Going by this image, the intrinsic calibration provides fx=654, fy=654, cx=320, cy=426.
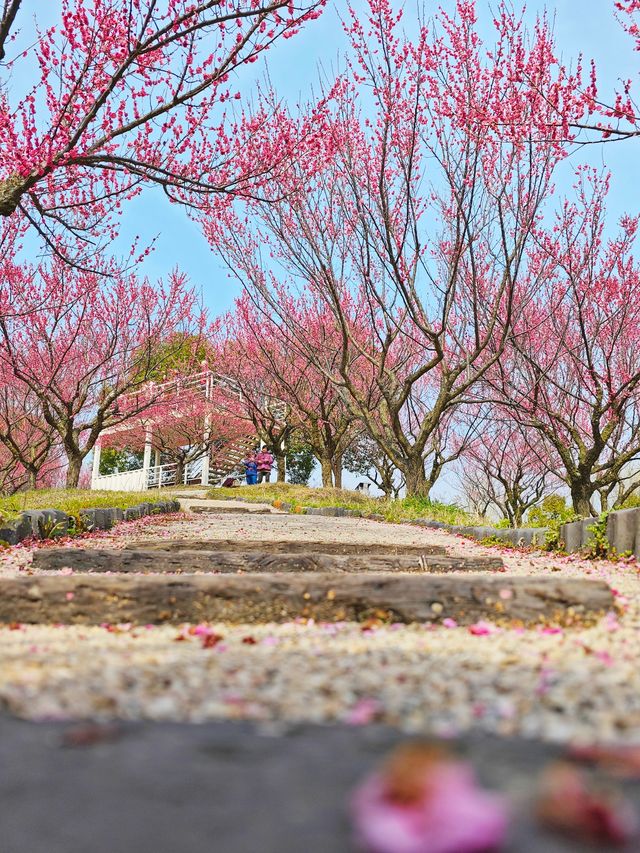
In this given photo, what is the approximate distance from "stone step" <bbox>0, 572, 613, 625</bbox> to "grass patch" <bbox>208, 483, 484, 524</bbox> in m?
7.08

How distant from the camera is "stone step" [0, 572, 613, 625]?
255 cm

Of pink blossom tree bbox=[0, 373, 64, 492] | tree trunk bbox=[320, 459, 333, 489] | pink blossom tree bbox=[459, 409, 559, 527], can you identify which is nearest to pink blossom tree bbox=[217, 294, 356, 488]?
tree trunk bbox=[320, 459, 333, 489]

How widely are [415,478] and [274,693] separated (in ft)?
37.0

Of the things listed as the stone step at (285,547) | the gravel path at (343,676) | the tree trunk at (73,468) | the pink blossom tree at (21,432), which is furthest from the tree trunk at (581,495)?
the pink blossom tree at (21,432)

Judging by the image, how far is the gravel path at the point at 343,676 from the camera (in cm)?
130

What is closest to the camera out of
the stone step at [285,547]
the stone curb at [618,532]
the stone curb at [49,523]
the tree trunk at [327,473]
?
the stone curb at [618,532]

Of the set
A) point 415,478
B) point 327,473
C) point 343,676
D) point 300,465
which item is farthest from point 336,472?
point 343,676

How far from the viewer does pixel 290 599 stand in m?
2.66

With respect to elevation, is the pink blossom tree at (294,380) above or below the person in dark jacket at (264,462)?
above

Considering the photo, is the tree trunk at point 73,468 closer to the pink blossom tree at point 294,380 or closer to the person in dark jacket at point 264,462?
the pink blossom tree at point 294,380

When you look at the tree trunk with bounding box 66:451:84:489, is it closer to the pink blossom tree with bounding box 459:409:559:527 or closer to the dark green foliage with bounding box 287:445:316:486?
the pink blossom tree with bounding box 459:409:559:527

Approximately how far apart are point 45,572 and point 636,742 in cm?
373

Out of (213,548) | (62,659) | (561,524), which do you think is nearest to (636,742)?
(62,659)

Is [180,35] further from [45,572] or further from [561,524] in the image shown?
[561,524]
